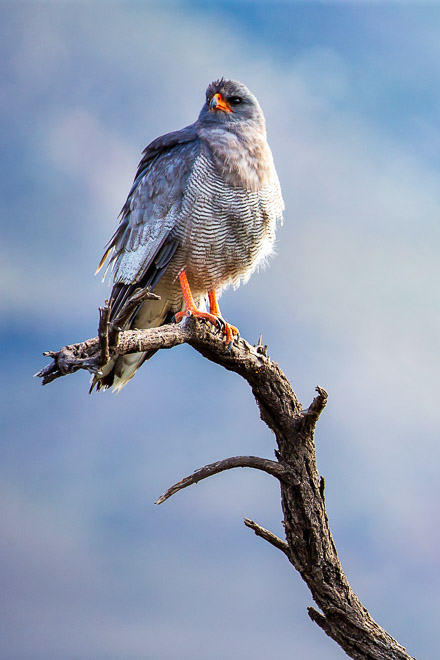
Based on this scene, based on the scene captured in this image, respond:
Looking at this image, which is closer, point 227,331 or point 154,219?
point 227,331

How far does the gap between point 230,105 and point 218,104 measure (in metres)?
0.12

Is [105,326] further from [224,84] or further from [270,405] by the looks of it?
[224,84]

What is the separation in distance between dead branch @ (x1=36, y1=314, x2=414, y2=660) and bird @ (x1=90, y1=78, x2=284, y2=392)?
24cm

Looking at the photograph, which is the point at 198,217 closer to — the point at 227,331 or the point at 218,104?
the point at 227,331

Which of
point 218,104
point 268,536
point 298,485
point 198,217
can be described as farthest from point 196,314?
point 218,104

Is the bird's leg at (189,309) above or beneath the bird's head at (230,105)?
beneath

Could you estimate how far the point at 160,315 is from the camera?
5.67 m

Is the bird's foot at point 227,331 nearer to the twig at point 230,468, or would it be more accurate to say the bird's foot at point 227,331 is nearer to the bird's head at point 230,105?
the twig at point 230,468

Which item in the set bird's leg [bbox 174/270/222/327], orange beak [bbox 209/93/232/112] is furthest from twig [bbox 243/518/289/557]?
orange beak [bbox 209/93/232/112]

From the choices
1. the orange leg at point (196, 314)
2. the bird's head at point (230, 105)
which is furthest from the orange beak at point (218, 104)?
the orange leg at point (196, 314)

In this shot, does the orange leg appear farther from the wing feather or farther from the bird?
the wing feather

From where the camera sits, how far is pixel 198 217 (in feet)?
16.7

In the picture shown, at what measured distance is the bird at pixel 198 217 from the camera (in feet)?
16.8

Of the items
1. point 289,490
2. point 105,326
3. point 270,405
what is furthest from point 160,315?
point 105,326
